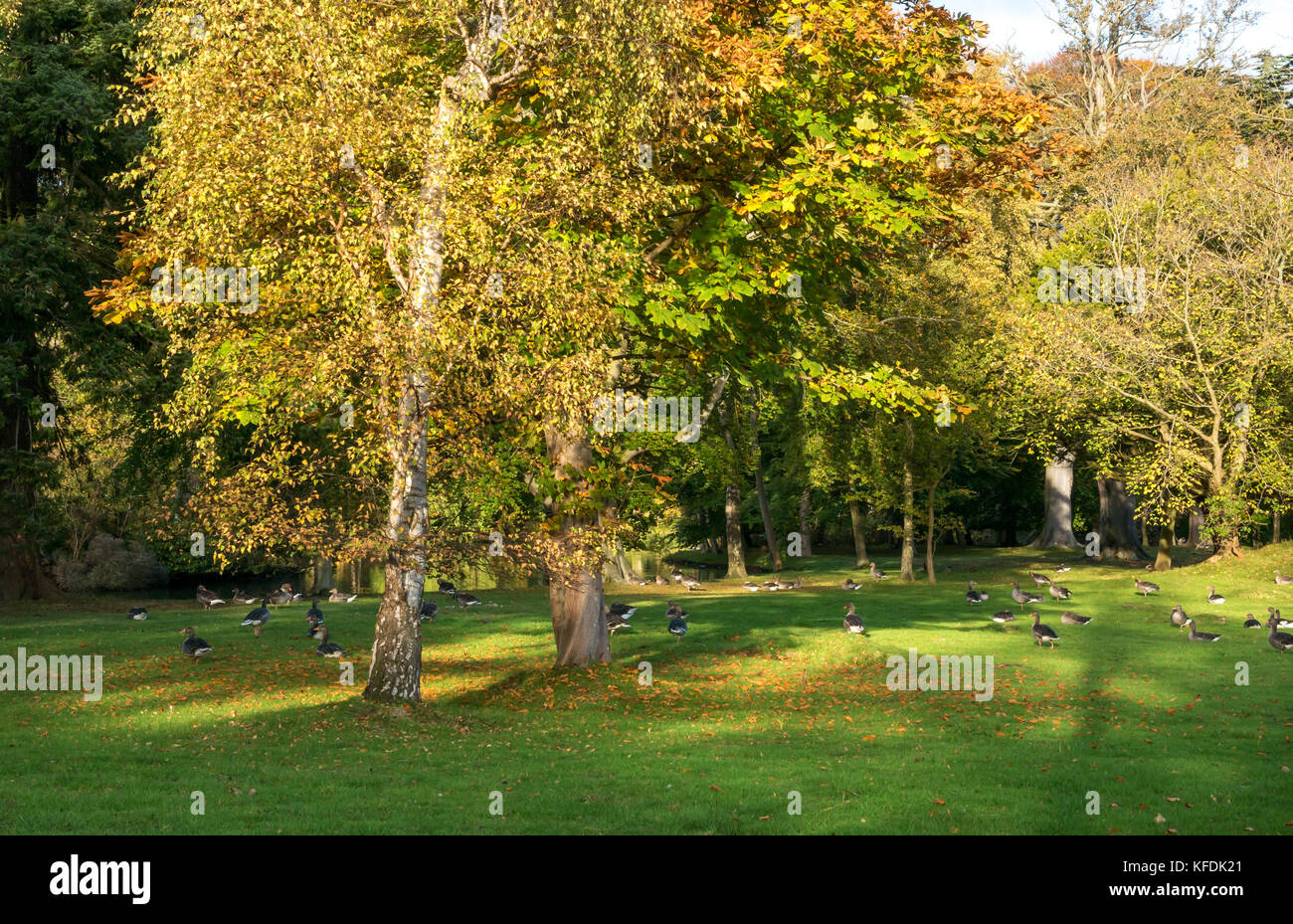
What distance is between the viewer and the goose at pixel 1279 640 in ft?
95.4

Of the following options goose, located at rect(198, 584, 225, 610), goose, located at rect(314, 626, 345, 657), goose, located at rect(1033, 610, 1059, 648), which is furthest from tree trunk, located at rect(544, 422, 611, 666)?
goose, located at rect(198, 584, 225, 610)

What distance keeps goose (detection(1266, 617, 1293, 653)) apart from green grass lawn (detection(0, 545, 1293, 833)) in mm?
275

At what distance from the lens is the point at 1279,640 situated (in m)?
29.2

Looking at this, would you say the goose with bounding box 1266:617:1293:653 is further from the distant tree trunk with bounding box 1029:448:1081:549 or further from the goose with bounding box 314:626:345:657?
the distant tree trunk with bounding box 1029:448:1081:549

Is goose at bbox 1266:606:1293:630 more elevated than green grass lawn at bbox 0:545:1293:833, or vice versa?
goose at bbox 1266:606:1293:630

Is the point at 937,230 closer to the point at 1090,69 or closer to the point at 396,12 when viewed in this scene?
the point at 396,12

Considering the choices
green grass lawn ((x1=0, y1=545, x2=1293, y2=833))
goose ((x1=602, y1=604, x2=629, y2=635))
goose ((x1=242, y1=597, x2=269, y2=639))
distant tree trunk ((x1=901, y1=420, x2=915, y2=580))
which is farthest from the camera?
distant tree trunk ((x1=901, y1=420, x2=915, y2=580))

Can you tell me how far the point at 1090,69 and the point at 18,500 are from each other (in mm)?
59338

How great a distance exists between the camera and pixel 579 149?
20.8m

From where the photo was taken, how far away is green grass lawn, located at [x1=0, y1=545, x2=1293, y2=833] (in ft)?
46.4

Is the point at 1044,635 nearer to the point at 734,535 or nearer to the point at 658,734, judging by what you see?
the point at 658,734

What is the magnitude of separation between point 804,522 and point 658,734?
169ft

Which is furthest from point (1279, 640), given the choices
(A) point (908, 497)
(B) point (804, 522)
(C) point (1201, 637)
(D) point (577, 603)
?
(B) point (804, 522)
